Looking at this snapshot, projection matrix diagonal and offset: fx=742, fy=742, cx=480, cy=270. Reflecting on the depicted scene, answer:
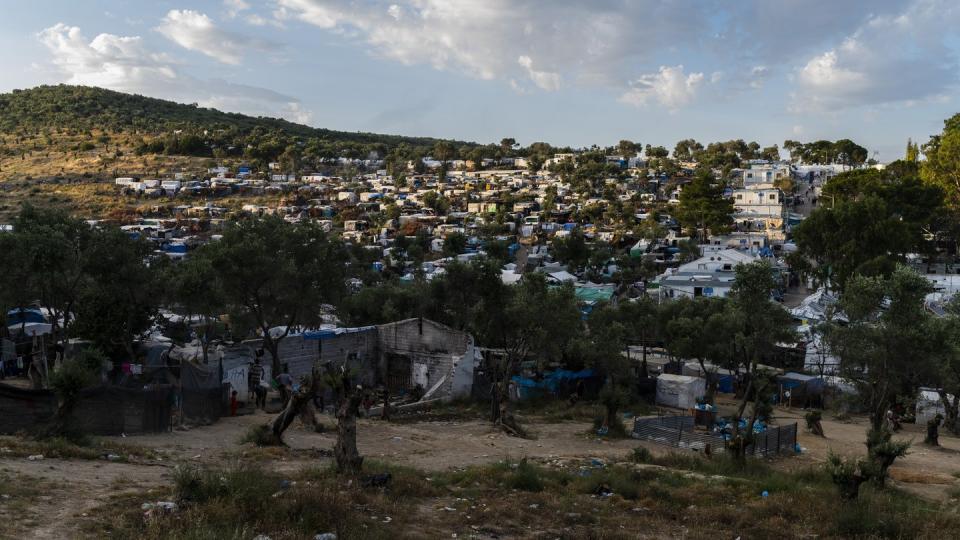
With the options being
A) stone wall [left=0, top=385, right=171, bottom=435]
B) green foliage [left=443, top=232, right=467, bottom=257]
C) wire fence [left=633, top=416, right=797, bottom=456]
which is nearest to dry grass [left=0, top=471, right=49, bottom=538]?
stone wall [left=0, top=385, right=171, bottom=435]

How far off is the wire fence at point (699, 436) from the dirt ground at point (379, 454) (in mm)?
433

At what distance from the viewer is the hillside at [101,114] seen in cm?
11869

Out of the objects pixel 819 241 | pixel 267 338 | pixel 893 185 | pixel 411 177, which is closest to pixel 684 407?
pixel 267 338

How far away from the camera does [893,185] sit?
48219mm

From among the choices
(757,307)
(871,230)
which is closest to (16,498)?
(757,307)

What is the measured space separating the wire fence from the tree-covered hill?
10820 centimetres

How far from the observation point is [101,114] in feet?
412

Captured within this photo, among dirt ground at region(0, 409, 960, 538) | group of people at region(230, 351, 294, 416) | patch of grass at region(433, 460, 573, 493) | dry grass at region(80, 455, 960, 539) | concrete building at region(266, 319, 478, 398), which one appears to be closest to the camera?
dry grass at region(80, 455, 960, 539)

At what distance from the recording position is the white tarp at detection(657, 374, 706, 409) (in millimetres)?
22906

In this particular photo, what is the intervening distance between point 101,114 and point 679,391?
419ft

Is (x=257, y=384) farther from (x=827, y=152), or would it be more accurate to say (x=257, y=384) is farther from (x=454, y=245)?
(x=827, y=152)

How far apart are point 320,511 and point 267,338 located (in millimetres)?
11623

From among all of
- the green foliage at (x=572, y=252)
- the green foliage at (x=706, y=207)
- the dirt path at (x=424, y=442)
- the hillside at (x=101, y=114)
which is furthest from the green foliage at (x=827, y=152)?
the dirt path at (x=424, y=442)

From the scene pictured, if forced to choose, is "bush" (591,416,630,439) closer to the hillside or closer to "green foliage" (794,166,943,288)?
"green foliage" (794,166,943,288)
